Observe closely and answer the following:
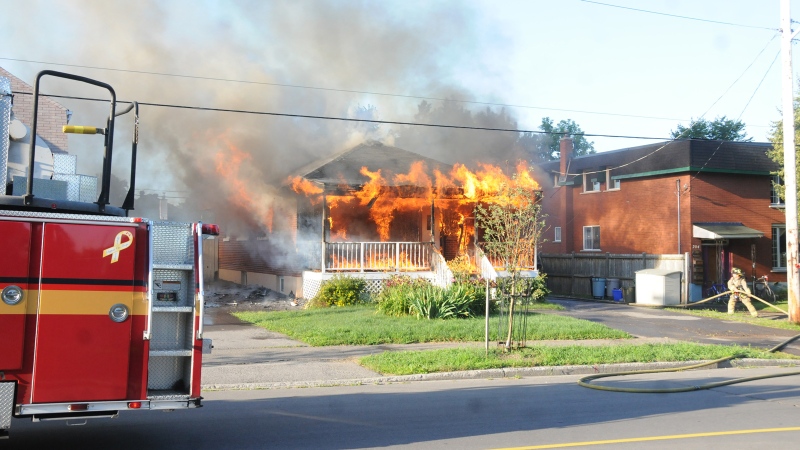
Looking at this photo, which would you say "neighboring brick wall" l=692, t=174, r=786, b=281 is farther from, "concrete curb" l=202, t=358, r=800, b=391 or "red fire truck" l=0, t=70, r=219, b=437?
"red fire truck" l=0, t=70, r=219, b=437

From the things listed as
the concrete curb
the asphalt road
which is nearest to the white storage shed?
the concrete curb

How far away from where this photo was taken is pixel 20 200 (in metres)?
5.74

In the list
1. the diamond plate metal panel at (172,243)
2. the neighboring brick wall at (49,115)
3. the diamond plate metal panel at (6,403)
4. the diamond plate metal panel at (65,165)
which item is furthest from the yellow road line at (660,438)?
the neighboring brick wall at (49,115)

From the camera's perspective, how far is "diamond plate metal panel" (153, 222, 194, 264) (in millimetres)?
6008

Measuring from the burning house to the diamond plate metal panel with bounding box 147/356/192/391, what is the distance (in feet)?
47.7

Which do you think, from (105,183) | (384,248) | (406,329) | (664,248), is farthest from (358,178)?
(105,183)

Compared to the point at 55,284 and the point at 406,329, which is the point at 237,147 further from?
the point at 55,284

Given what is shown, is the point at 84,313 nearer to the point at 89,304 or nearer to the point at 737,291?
the point at 89,304

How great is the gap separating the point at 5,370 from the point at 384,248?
16.8m

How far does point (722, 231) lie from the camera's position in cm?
2605

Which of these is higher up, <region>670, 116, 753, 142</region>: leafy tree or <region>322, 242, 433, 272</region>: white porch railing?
<region>670, 116, 753, 142</region>: leafy tree

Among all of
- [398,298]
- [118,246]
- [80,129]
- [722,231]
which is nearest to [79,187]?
[80,129]

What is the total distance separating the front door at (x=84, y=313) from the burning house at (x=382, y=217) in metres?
14.7

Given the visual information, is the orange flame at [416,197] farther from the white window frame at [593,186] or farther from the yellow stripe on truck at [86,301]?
the yellow stripe on truck at [86,301]
